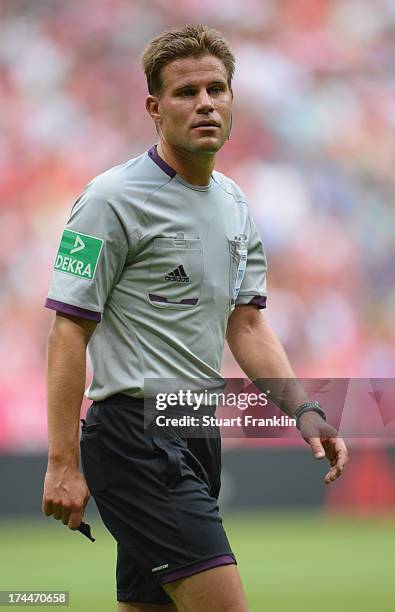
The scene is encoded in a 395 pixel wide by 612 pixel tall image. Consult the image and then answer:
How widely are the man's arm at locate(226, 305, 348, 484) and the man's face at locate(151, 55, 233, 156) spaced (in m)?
0.69

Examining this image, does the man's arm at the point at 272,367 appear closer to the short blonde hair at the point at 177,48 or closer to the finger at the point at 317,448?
the finger at the point at 317,448

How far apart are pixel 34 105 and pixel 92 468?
519 inches

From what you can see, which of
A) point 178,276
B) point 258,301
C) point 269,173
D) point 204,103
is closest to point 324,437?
point 258,301

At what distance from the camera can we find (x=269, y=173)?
16328 millimetres

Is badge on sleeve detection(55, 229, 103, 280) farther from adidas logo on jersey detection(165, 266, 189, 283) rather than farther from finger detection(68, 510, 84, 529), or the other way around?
finger detection(68, 510, 84, 529)

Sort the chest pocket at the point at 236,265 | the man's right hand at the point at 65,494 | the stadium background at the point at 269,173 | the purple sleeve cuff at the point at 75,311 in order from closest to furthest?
the man's right hand at the point at 65,494, the purple sleeve cuff at the point at 75,311, the chest pocket at the point at 236,265, the stadium background at the point at 269,173

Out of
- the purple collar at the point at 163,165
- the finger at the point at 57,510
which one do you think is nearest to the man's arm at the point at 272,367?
the purple collar at the point at 163,165

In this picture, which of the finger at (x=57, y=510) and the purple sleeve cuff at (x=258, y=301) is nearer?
the finger at (x=57, y=510)

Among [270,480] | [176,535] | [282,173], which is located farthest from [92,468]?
[282,173]

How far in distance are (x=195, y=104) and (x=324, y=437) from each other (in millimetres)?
1138

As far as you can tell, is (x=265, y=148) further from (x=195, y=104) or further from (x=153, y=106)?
(x=195, y=104)

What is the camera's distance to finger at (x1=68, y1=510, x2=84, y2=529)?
3.44 metres

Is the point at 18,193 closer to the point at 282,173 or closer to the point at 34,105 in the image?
the point at 34,105

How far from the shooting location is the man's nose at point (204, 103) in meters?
3.78
